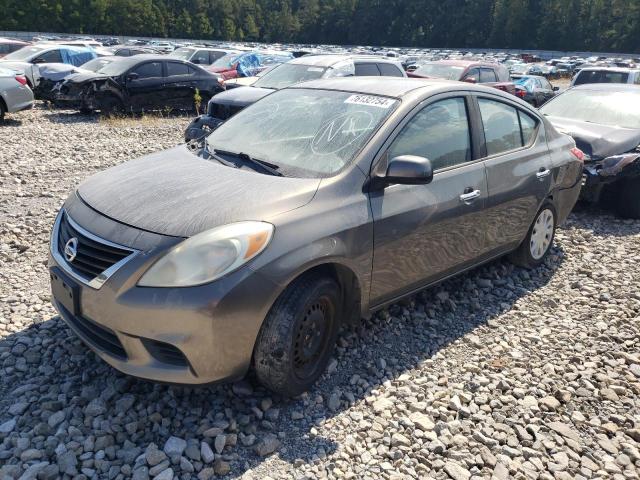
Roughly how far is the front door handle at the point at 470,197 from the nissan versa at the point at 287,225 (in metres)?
0.01

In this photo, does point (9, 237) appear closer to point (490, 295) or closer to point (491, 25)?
point (490, 295)

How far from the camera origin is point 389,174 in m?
3.29

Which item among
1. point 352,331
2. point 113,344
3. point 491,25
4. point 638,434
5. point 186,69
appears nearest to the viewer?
point 113,344

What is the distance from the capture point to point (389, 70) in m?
12.1

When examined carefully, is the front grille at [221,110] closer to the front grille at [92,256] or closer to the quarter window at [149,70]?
the quarter window at [149,70]

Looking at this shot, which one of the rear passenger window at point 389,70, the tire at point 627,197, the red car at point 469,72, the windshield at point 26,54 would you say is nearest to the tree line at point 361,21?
the windshield at point 26,54

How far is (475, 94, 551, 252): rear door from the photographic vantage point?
4.27 m

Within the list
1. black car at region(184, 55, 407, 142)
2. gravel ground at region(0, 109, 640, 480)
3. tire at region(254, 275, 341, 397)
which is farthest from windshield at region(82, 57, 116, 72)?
tire at region(254, 275, 341, 397)

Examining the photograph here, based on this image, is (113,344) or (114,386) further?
(114,386)

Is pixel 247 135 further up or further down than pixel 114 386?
further up

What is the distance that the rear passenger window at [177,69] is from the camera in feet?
45.9

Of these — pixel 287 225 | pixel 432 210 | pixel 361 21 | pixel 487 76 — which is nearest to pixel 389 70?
pixel 487 76

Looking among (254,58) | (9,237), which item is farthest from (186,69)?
(9,237)

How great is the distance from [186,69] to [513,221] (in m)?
11.7
